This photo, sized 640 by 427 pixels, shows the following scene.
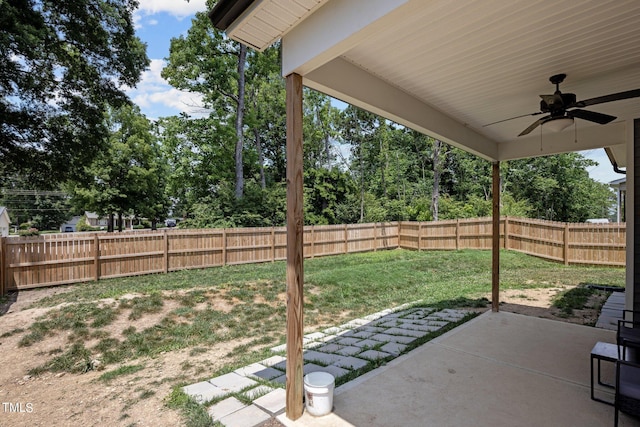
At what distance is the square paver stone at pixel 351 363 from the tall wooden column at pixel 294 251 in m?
1.09

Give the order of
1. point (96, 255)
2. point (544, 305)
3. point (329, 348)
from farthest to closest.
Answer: point (96, 255) → point (544, 305) → point (329, 348)

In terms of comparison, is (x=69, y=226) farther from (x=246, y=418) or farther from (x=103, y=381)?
(x=246, y=418)

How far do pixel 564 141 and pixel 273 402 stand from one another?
5153 millimetres

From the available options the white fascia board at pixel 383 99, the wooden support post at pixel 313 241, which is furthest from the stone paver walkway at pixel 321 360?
the wooden support post at pixel 313 241

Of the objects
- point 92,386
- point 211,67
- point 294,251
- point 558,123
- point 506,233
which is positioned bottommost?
point 92,386

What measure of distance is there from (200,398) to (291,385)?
1117 mm

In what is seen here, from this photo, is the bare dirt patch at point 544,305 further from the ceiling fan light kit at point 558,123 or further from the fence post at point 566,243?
the fence post at point 566,243

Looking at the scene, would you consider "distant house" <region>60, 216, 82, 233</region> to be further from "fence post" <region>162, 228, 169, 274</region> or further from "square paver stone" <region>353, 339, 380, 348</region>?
"square paver stone" <region>353, 339, 380, 348</region>

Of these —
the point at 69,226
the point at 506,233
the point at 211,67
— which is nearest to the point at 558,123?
the point at 506,233

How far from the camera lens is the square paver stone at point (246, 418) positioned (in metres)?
2.40

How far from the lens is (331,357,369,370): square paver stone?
11.1 ft

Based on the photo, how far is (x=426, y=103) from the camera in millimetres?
3654

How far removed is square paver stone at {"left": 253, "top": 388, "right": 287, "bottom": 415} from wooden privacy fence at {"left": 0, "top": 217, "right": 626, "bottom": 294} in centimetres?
737

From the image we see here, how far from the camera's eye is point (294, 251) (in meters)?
2.35
